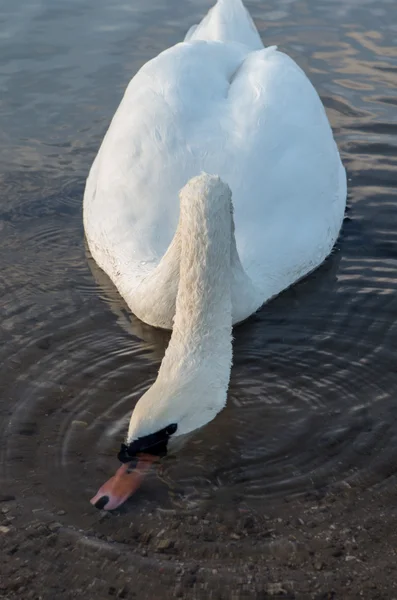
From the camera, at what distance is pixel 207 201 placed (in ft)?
20.9

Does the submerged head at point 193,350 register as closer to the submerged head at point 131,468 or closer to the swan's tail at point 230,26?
the submerged head at point 131,468

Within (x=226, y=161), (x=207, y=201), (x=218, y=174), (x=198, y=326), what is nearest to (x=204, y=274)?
(x=198, y=326)

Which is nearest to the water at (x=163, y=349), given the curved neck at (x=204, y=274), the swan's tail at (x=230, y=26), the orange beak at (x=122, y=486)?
the orange beak at (x=122, y=486)

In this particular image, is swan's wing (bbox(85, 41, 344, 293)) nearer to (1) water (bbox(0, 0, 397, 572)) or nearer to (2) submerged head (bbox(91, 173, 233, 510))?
(1) water (bbox(0, 0, 397, 572))

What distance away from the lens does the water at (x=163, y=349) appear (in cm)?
562

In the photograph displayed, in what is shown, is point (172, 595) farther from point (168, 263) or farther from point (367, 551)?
point (168, 263)

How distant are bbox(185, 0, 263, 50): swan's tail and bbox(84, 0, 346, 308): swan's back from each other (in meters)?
1.23

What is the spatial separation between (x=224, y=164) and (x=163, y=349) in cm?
134

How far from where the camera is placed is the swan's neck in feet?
17.9

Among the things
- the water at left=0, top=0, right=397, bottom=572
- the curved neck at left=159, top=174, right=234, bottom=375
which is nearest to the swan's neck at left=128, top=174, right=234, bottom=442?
the curved neck at left=159, top=174, right=234, bottom=375

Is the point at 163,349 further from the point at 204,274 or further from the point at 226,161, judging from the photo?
the point at 226,161

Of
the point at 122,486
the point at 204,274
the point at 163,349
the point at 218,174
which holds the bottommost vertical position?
the point at 163,349

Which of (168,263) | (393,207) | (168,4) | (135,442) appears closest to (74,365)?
(168,263)

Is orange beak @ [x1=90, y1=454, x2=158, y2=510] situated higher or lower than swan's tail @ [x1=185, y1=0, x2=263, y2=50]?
lower
